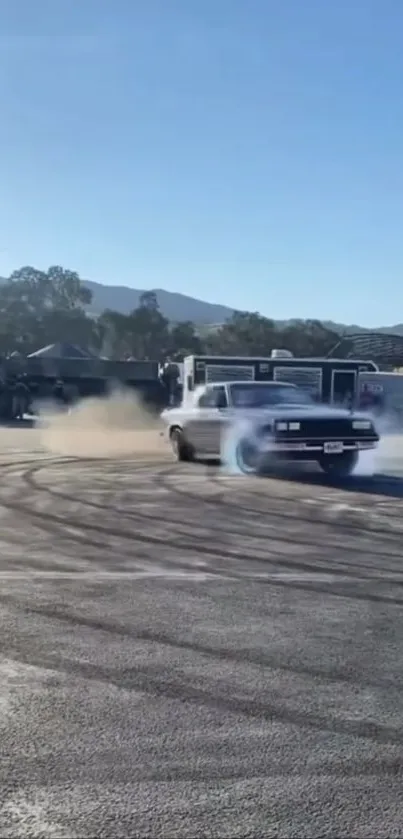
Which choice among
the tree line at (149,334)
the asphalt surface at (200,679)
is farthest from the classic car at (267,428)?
the tree line at (149,334)

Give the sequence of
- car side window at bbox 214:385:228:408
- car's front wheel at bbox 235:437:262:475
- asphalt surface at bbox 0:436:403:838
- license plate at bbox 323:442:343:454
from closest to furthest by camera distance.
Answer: asphalt surface at bbox 0:436:403:838 → license plate at bbox 323:442:343:454 → car's front wheel at bbox 235:437:262:475 → car side window at bbox 214:385:228:408

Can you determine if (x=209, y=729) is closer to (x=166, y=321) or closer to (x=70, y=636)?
(x=70, y=636)

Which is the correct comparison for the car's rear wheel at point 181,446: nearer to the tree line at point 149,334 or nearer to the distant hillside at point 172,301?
the tree line at point 149,334

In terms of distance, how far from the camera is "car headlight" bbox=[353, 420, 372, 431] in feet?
48.1

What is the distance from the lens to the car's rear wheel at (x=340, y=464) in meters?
15.0

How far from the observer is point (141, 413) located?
30.8 metres

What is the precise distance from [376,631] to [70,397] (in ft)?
88.9

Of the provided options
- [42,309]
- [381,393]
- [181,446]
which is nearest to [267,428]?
[181,446]

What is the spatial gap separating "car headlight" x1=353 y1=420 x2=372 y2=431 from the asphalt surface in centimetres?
479

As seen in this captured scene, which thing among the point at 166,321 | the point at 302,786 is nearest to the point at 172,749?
the point at 302,786

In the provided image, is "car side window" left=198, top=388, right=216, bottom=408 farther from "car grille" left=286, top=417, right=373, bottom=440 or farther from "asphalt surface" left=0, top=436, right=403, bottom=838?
"asphalt surface" left=0, top=436, right=403, bottom=838

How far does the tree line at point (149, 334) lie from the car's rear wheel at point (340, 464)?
48.9 metres

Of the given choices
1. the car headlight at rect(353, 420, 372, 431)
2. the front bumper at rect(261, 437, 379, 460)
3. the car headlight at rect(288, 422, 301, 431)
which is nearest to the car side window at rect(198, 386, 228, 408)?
the front bumper at rect(261, 437, 379, 460)

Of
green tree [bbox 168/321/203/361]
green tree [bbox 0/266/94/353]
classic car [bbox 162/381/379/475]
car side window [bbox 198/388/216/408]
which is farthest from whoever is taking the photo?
green tree [bbox 0/266/94/353]
